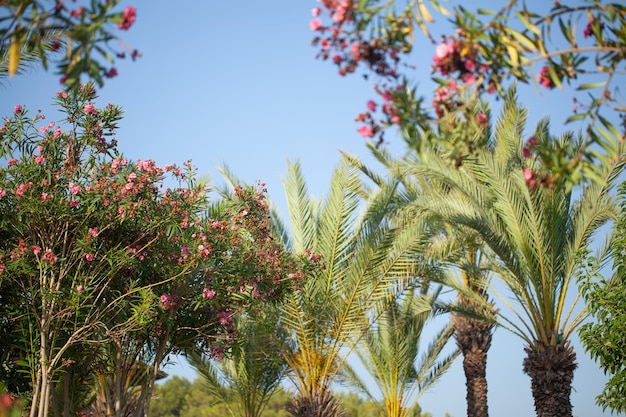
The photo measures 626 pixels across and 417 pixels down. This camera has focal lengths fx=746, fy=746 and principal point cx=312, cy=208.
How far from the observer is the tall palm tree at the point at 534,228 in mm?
12586

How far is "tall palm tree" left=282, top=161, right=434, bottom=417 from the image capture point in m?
14.0

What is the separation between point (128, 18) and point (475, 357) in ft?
50.6

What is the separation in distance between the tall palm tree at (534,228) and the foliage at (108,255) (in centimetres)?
323

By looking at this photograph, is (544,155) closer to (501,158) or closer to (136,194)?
(136,194)

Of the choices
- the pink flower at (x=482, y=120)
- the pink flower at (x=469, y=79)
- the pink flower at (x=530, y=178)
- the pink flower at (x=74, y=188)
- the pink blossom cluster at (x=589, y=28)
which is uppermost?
the pink flower at (x=74, y=188)

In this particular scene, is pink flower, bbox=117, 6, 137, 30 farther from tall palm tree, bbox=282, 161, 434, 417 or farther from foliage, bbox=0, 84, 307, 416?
tall palm tree, bbox=282, 161, 434, 417

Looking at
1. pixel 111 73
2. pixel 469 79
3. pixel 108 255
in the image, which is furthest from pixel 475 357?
pixel 111 73

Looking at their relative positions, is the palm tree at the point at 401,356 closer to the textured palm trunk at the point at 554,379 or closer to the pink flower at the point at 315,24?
the textured palm trunk at the point at 554,379

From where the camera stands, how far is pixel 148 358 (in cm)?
1356

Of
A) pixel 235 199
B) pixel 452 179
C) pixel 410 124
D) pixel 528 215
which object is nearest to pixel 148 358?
pixel 235 199

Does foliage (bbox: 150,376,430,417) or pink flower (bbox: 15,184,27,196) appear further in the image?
foliage (bbox: 150,376,430,417)

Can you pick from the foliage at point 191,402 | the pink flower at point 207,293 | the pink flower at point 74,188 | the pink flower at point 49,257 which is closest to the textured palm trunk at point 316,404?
the pink flower at point 207,293

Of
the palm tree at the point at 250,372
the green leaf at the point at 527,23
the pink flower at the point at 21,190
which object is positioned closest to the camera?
the green leaf at the point at 527,23

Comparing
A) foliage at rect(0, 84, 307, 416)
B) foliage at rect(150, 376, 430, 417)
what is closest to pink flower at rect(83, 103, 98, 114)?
foliage at rect(0, 84, 307, 416)
